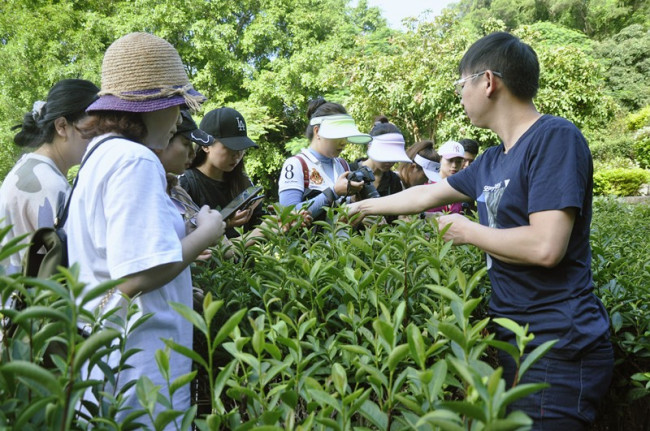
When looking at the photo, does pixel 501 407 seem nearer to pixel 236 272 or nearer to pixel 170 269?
pixel 170 269

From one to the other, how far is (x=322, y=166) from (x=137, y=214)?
9.48 feet

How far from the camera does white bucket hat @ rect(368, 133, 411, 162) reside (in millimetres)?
5289

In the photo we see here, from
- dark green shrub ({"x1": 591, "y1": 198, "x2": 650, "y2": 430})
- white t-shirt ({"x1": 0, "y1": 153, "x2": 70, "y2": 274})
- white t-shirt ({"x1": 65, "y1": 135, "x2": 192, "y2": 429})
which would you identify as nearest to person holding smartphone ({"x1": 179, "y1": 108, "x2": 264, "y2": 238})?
white t-shirt ({"x1": 0, "y1": 153, "x2": 70, "y2": 274})

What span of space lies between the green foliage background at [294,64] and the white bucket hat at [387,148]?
12.5 m

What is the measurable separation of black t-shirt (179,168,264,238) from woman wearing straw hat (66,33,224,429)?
1.80 metres

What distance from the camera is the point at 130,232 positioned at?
1514 millimetres

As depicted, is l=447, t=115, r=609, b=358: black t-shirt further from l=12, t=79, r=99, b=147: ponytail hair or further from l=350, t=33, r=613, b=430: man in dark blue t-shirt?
l=12, t=79, r=99, b=147: ponytail hair

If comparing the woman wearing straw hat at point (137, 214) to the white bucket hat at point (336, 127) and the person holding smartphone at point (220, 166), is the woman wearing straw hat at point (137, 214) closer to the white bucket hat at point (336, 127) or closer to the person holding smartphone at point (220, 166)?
the person holding smartphone at point (220, 166)

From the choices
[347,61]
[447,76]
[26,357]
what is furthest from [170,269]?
[347,61]

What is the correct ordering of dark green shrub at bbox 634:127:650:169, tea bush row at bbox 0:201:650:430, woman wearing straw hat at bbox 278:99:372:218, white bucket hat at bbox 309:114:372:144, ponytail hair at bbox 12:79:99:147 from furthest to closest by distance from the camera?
dark green shrub at bbox 634:127:650:169, white bucket hat at bbox 309:114:372:144, woman wearing straw hat at bbox 278:99:372:218, ponytail hair at bbox 12:79:99:147, tea bush row at bbox 0:201:650:430

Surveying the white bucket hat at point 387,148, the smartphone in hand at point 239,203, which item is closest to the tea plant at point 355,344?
the smartphone in hand at point 239,203

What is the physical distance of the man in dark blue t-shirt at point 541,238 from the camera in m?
1.78

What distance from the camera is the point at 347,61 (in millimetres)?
19875

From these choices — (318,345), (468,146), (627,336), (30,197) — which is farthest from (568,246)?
(468,146)
